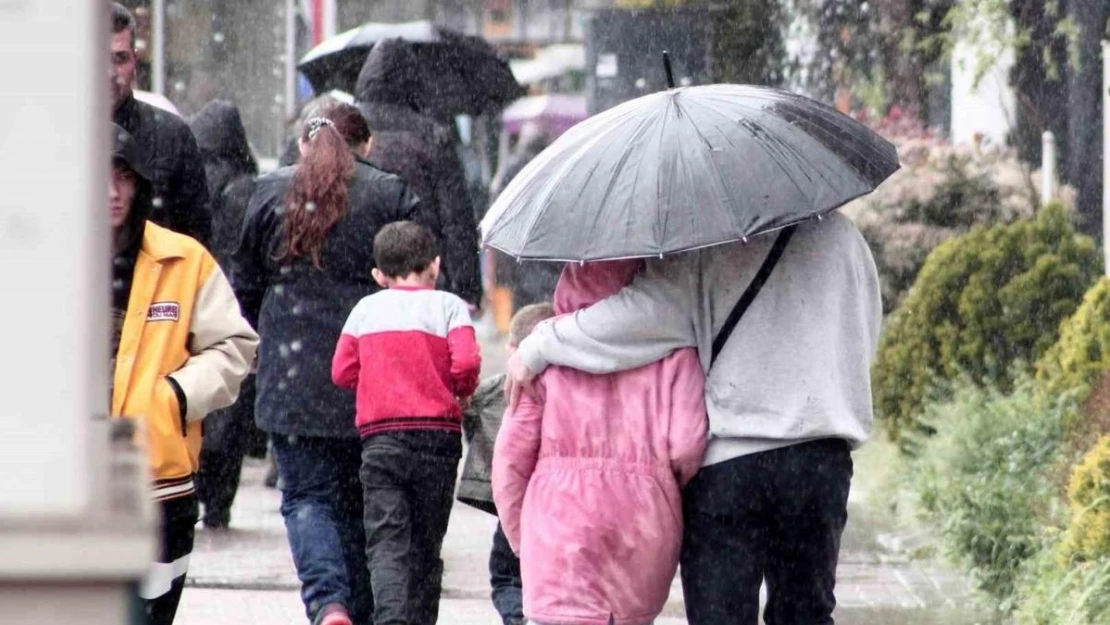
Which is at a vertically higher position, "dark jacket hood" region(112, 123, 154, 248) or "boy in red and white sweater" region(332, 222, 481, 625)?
"dark jacket hood" region(112, 123, 154, 248)

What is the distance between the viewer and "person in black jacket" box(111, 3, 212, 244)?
21.8 ft

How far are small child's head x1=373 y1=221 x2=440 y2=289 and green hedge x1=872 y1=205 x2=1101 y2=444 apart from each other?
3.54m

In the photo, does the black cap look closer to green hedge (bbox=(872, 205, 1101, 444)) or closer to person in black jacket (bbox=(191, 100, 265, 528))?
person in black jacket (bbox=(191, 100, 265, 528))

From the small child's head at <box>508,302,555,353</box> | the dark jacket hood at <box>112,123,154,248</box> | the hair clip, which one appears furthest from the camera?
the hair clip

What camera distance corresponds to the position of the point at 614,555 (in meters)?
4.38

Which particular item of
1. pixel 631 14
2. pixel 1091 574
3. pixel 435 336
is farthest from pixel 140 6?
pixel 1091 574

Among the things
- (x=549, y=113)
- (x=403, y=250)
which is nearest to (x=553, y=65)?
(x=549, y=113)

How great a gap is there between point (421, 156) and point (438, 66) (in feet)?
13.1

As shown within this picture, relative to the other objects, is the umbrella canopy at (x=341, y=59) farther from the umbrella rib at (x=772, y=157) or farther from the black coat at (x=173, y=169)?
the umbrella rib at (x=772, y=157)

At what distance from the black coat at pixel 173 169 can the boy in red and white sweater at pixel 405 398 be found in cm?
77

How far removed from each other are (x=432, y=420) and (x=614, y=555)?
1976 millimetres

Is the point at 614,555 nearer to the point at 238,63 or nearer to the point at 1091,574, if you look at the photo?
the point at 1091,574

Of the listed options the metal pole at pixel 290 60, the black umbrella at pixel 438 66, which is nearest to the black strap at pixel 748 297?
the black umbrella at pixel 438 66

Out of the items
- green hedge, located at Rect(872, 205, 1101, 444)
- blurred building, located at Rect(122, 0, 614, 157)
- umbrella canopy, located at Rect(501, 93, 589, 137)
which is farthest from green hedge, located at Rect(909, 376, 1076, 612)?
umbrella canopy, located at Rect(501, 93, 589, 137)
